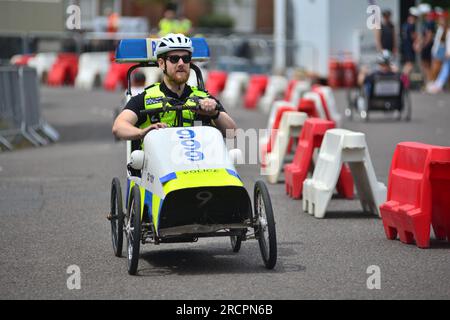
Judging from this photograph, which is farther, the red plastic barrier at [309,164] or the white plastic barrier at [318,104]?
the white plastic barrier at [318,104]

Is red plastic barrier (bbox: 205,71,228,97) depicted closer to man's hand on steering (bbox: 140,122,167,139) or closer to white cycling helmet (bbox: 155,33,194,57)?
white cycling helmet (bbox: 155,33,194,57)

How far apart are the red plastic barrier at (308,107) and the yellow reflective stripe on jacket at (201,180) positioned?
9.71m

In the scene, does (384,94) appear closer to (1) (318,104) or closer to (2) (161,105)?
(1) (318,104)

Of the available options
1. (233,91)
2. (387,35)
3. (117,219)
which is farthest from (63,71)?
(117,219)

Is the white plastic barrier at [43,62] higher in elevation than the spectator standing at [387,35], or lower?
lower

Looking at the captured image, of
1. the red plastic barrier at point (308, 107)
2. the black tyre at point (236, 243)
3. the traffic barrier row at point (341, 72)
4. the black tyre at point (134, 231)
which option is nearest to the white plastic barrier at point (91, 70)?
the traffic barrier row at point (341, 72)

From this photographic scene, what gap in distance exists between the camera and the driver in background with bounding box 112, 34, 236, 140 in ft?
33.1

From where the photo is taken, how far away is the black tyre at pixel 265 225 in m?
9.30

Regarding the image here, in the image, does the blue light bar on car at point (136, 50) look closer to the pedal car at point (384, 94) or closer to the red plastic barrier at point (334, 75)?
the pedal car at point (384, 94)

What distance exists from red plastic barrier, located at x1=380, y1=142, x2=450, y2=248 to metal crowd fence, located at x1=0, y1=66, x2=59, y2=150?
470 inches

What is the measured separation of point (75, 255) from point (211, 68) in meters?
29.6

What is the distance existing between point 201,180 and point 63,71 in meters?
33.2

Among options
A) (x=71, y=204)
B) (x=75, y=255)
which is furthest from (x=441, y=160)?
(x=71, y=204)
